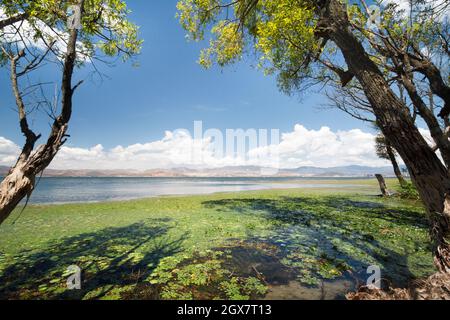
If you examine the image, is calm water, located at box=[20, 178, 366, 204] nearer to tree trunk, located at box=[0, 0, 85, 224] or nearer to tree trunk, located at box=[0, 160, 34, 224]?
tree trunk, located at box=[0, 0, 85, 224]

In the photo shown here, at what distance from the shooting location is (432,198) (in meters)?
3.39

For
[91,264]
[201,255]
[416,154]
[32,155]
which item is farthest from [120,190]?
[416,154]

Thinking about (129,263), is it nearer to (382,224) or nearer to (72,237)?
(72,237)

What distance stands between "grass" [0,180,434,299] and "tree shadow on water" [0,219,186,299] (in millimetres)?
27

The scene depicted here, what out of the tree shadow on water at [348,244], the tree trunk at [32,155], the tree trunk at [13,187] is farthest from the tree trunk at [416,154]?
the tree trunk at [13,187]

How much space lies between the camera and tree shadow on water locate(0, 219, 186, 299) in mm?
5109

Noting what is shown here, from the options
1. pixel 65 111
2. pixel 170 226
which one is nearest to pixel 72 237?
pixel 170 226

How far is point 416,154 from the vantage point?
11.4ft

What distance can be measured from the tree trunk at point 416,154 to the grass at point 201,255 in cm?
282

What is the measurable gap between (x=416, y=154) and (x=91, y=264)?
833cm

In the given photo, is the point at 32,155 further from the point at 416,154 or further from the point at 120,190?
the point at 120,190

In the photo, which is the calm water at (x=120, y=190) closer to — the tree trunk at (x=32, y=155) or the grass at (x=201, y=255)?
the grass at (x=201, y=255)

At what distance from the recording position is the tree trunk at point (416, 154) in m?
3.27
